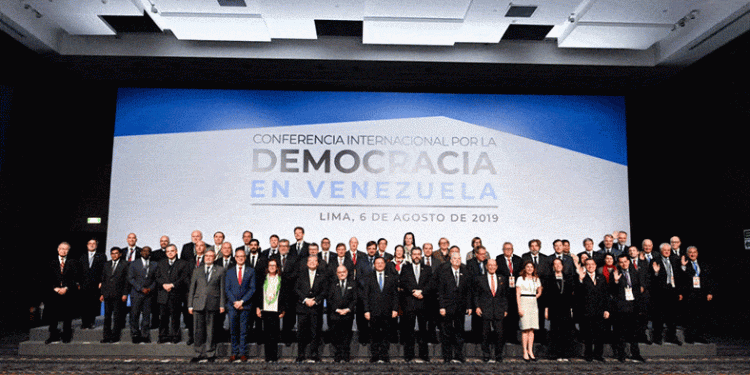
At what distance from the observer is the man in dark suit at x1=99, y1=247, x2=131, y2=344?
277 inches

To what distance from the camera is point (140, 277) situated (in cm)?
710

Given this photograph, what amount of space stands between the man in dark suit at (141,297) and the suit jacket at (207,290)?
0.69 metres

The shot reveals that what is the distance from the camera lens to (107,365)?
20.9ft

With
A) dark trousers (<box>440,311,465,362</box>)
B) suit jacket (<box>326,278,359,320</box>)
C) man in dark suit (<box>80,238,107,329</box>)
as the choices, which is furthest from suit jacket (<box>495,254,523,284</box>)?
man in dark suit (<box>80,238,107,329</box>)

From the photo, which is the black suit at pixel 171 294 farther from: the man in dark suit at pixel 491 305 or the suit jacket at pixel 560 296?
the suit jacket at pixel 560 296

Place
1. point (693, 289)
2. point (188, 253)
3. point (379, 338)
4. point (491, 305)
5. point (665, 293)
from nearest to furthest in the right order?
point (491, 305) → point (379, 338) → point (665, 293) → point (693, 289) → point (188, 253)

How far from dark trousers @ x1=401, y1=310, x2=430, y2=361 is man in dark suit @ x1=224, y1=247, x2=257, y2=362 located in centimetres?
191

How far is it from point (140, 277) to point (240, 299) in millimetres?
1448

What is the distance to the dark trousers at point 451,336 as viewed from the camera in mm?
6789

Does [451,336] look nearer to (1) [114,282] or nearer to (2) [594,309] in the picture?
(2) [594,309]

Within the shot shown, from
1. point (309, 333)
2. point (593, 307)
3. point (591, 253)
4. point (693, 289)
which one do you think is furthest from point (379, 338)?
point (693, 289)

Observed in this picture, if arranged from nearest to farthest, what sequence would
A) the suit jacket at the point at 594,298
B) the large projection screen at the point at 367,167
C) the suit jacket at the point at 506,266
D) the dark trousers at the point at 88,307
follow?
the suit jacket at the point at 594,298 < the dark trousers at the point at 88,307 < the suit jacket at the point at 506,266 < the large projection screen at the point at 367,167

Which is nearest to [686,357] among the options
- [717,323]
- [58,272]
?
[717,323]

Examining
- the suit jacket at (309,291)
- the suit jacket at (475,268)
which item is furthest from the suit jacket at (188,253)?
the suit jacket at (475,268)
